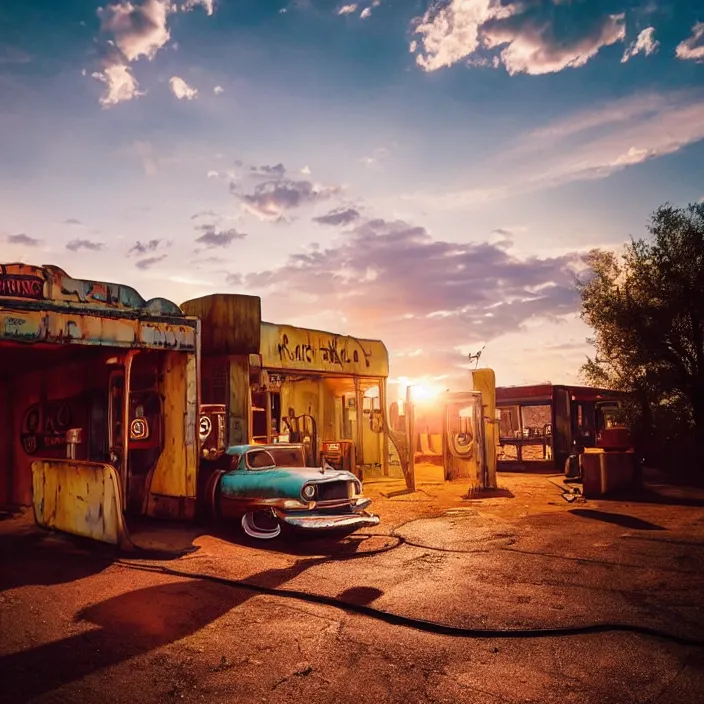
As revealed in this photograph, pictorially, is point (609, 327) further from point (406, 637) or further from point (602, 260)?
point (406, 637)

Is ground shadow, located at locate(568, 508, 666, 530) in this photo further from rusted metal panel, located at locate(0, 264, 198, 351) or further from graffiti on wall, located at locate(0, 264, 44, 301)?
graffiti on wall, located at locate(0, 264, 44, 301)

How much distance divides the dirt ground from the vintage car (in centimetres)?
38

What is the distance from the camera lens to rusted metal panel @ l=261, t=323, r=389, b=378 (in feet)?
52.7

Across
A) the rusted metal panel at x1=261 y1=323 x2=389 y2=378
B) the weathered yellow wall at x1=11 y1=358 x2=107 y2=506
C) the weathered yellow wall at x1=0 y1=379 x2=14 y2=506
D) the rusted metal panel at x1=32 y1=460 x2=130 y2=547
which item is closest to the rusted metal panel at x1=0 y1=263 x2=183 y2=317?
the rusted metal panel at x1=32 y1=460 x2=130 y2=547

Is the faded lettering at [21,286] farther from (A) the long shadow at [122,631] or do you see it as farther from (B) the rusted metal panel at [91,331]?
(A) the long shadow at [122,631]

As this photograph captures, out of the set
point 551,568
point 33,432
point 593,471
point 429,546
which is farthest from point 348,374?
point 551,568

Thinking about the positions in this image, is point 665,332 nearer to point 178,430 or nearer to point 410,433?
point 410,433

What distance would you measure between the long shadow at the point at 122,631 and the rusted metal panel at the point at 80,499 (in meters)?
2.28

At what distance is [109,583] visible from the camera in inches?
273

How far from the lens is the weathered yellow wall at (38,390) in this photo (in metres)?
13.3

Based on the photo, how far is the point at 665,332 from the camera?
1791 centimetres

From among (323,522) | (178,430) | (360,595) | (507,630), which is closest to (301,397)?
(178,430)

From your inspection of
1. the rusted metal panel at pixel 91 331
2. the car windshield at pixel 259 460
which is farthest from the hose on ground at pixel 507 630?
the rusted metal panel at pixel 91 331

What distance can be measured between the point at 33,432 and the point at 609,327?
16066 millimetres
